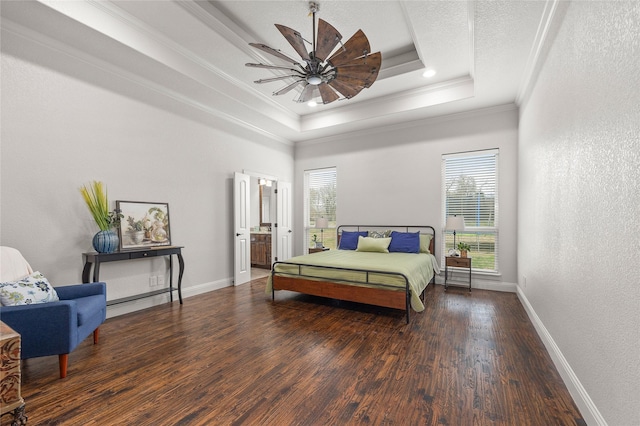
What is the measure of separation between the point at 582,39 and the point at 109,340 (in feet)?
15.8

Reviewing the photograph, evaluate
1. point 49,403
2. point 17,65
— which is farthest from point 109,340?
point 17,65

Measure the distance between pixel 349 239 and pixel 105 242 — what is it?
157 inches

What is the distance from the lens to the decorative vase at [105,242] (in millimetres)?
3240

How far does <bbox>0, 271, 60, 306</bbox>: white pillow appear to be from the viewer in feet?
7.14

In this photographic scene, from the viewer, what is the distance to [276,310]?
151 inches

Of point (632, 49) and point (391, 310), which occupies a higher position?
point (632, 49)

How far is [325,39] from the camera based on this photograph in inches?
101

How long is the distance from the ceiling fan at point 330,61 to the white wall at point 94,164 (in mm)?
2158

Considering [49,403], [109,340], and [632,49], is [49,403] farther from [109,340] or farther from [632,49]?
[632,49]

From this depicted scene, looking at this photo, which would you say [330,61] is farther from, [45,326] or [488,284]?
[488,284]

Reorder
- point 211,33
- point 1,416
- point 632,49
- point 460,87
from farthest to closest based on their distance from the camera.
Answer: point 460,87, point 211,33, point 1,416, point 632,49

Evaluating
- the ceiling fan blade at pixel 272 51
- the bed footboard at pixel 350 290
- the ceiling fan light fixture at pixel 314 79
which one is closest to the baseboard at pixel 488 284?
the bed footboard at pixel 350 290

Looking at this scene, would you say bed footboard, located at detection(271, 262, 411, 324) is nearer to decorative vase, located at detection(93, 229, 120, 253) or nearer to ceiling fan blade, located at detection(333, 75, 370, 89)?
decorative vase, located at detection(93, 229, 120, 253)

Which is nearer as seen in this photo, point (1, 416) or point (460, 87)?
point (1, 416)
